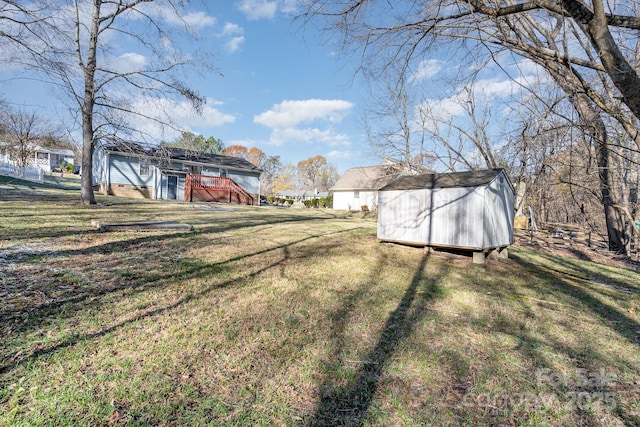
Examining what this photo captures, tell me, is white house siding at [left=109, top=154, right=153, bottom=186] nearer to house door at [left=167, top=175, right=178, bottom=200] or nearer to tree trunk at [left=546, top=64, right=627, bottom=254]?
house door at [left=167, top=175, right=178, bottom=200]

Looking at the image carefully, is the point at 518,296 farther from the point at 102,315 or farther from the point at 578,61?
the point at 102,315

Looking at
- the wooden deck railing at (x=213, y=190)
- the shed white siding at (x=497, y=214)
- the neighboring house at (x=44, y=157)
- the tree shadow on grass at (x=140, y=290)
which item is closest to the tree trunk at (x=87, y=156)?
the tree shadow on grass at (x=140, y=290)

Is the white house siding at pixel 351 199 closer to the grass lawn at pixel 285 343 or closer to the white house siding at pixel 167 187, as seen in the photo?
the white house siding at pixel 167 187

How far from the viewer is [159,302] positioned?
3.34 metres

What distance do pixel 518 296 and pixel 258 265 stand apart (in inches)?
173

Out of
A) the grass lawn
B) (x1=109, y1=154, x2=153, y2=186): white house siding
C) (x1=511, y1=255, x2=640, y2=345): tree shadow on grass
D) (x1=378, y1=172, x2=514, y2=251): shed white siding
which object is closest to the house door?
(x1=109, y1=154, x2=153, y2=186): white house siding

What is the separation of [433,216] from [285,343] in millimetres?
5434

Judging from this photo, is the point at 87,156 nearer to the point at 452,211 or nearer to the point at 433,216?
the point at 433,216

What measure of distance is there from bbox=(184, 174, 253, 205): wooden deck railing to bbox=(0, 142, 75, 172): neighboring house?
19385 millimetres

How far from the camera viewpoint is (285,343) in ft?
9.37

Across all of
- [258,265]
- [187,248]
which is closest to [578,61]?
[258,265]

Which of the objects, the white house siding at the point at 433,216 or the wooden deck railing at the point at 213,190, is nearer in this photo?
the white house siding at the point at 433,216

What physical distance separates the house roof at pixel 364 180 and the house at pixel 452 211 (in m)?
20.0

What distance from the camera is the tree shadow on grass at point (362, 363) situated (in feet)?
6.84
